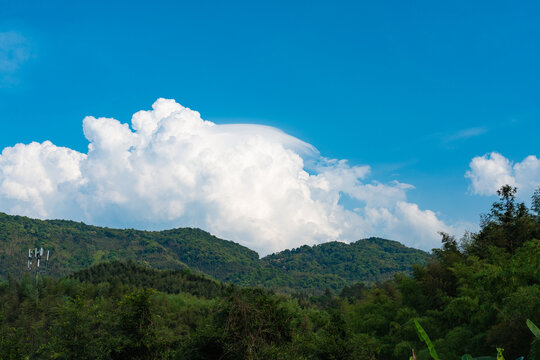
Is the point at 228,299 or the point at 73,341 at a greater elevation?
the point at 228,299

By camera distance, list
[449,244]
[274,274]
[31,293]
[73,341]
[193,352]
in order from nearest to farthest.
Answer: [193,352] < [73,341] < [449,244] < [31,293] < [274,274]

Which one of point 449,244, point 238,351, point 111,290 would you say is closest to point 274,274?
point 111,290

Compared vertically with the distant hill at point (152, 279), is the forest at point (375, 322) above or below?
below

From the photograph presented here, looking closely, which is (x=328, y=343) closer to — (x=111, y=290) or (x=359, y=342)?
(x=359, y=342)

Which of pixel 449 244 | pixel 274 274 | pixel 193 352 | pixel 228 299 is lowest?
pixel 193 352

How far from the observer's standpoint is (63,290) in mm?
57844

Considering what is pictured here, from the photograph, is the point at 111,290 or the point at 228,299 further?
the point at 111,290

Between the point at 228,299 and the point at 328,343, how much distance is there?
436 cm

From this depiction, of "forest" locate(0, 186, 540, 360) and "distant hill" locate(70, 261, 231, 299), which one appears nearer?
"forest" locate(0, 186, 540, 360)

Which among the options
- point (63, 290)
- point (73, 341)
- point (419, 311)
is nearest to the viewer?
point (73, 341)

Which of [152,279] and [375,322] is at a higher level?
[152,279]

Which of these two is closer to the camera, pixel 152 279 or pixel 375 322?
pixel 375 322

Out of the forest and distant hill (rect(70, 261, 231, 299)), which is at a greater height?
distant hill (rect(70, 261, 231, 299))

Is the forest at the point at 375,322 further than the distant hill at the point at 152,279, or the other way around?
the distant hill at the point at 152,279
